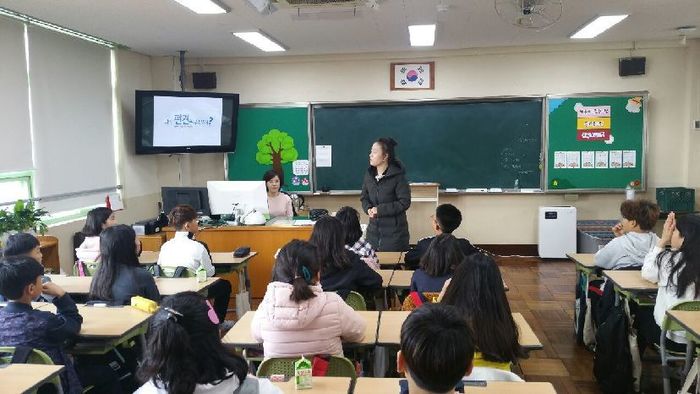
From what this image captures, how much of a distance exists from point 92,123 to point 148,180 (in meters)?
1.39

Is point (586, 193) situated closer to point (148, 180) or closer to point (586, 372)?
point (586, 372)

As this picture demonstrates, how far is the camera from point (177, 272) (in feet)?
13.3

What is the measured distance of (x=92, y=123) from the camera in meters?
6.31

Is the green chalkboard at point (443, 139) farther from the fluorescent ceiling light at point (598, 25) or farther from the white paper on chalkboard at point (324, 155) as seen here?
the fluorescent ceiling light at point (598, 25)

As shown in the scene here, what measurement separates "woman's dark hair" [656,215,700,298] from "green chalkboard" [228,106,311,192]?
5.21m

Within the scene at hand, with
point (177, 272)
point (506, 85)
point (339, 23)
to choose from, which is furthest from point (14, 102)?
point (506, 85)

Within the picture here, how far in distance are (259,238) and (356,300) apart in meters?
2.52

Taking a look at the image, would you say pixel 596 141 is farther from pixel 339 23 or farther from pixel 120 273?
pixel 120 273

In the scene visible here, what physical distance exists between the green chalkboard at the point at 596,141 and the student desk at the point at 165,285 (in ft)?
16.9

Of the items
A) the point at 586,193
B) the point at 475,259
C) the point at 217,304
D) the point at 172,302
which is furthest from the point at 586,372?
the point at 586,193

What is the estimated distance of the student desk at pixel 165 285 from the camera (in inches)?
144

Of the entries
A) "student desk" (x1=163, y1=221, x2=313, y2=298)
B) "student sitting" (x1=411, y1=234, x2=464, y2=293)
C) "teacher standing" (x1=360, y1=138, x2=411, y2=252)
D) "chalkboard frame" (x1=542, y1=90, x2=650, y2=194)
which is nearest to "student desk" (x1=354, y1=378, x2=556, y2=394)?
"student sitting" (x1=411, y1=234, x2=464, y2=293)

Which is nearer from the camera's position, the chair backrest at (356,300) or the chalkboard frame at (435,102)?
the chair backrest at (356,300)

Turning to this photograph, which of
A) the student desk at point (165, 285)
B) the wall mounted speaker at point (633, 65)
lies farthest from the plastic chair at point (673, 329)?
the wall mounted speaker at point (633, 65)
